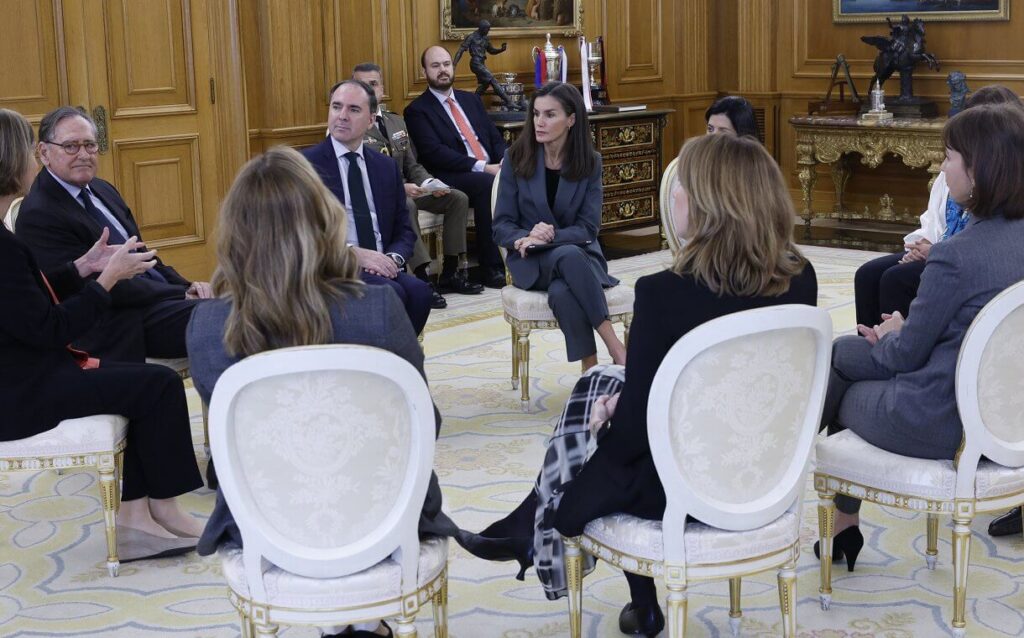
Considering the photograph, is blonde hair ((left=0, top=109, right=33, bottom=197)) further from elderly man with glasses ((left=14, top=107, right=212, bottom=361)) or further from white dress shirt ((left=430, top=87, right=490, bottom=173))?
white dress shirt ((left=430, top=87, right=490, bottom=173))

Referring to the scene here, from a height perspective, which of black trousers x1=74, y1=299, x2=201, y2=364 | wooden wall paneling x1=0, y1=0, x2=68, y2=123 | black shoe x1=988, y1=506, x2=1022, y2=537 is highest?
wooden wall paneling x1=0, y1=0, x2=68, y2=123

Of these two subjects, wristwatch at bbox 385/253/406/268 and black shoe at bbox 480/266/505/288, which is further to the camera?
black shoe at bbox 480/266/505/288

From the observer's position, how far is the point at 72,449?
365cm

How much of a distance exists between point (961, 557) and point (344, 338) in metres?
1.65

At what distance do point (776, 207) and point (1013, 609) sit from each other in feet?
4.52

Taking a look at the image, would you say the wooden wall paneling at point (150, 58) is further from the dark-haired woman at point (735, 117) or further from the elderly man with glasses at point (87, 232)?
the dark-haired woman at point (735, 117)

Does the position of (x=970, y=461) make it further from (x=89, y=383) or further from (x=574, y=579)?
(x=89, y=383)

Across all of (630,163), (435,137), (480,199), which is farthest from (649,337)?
(630,163)

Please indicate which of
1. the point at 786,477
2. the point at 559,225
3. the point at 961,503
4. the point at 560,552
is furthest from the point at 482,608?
the point at 559,225

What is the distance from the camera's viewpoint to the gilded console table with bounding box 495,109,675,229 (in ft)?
28.8

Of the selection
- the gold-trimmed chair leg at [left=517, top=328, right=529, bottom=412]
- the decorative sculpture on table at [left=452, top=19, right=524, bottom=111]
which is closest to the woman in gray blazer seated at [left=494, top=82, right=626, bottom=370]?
the gold-trimmed chair leg at [left=517, top=328, right=529, bottom=412]

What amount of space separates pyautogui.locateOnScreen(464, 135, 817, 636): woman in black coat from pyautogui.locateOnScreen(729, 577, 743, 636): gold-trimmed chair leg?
1.91 ft

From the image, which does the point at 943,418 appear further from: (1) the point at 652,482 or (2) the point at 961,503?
(1) the point at 652,482

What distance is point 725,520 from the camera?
2734 millimetres
